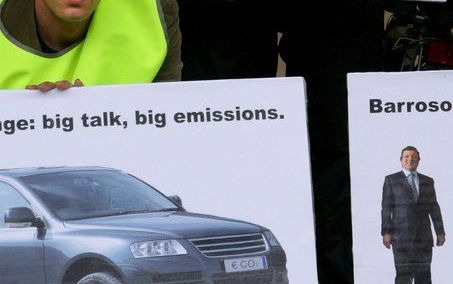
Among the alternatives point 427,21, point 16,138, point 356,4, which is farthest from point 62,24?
point 427,21

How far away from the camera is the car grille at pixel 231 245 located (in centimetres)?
303

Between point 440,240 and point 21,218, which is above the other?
point 21,218

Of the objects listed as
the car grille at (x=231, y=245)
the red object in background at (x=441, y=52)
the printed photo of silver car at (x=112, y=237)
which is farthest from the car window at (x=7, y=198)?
the red object in background at (x=441, y=52)

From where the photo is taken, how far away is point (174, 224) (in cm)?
305

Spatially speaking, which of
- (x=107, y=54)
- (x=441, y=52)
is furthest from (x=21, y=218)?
(x=441, y=52)

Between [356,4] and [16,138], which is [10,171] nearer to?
[16,138]

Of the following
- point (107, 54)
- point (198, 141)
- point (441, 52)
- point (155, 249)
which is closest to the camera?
point (155, 249)

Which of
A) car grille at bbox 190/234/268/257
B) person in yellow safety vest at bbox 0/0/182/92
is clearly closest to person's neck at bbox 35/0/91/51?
person in yellow safety vest at bbox 0/0/182/92

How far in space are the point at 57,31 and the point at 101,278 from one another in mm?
738

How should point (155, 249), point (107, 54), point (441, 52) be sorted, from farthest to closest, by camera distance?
point (441, 52)
point (107, 54)
point (155, 249)

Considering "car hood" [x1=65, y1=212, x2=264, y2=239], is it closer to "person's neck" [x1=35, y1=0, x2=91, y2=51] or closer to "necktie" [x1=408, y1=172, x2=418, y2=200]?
"necktie" [x1=408, y1=172, x2=418, y2=200]

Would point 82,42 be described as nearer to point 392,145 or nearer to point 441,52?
point 392,145

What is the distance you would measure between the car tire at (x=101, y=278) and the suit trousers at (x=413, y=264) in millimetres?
658

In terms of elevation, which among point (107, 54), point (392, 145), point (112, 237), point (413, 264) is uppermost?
point (107, 54)
